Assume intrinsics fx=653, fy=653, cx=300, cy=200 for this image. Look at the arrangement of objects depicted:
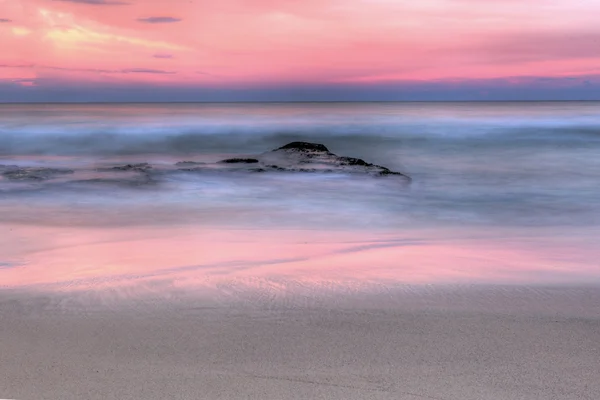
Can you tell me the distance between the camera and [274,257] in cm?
645

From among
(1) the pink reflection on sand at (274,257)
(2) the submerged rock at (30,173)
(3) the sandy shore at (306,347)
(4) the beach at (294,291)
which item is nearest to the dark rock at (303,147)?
(4) the beach at (294,291)

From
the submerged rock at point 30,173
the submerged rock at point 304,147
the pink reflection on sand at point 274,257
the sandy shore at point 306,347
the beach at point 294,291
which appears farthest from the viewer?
the submerged rock at point 304,147

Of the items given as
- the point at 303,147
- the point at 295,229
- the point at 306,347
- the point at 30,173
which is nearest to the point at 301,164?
the point at 303,147

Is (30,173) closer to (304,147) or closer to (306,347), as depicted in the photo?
(304,147)

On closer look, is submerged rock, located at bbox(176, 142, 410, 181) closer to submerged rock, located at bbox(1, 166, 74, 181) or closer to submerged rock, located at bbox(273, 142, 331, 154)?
submerged rock, located at bbox(273, 142, 331, 154)

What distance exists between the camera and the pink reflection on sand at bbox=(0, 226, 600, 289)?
18.0 ft

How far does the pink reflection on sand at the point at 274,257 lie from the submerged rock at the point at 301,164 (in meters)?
6.35

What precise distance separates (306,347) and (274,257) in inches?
110

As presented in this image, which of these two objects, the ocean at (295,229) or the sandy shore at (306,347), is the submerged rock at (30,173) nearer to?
the ocean at (295,229)

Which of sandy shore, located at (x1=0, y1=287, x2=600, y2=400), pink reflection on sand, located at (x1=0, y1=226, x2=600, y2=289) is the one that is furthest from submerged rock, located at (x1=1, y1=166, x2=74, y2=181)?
sandy shore, located at (x1=0, y1=287, x2=600, y2=400)

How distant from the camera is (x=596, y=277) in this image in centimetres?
561

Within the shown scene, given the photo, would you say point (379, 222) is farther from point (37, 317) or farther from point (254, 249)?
point (37, 317)

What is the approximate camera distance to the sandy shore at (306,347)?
314cm

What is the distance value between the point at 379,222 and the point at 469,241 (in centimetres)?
179
